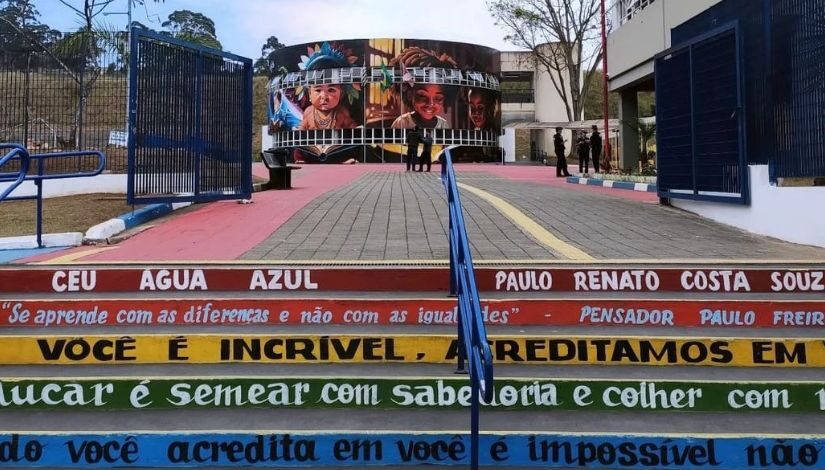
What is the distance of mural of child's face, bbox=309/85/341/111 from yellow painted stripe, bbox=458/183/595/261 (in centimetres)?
3442

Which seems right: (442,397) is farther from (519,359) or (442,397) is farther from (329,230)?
(329,230)

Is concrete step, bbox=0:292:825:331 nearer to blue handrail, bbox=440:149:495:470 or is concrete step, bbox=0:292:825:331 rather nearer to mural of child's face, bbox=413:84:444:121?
blue handrail, bbox=440:149:495:470

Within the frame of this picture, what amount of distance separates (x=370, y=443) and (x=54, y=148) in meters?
9.49

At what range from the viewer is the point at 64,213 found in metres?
9.35

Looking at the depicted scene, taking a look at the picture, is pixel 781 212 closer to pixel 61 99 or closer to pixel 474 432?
pixel 474 432

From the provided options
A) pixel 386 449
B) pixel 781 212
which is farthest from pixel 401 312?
pixel 781 212

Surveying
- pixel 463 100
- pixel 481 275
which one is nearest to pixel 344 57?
pixel 463 100

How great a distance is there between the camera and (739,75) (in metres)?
7.41

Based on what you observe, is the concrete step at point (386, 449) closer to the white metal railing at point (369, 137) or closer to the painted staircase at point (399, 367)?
the painted staircase at point (399, 367)

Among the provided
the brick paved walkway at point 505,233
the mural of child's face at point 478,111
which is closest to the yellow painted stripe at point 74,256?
the brick paved walkway at point 505,233

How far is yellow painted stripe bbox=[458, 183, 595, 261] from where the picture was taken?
5.72 m

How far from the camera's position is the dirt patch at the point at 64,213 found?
8315 mm

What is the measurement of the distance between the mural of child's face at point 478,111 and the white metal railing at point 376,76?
941 millimetres

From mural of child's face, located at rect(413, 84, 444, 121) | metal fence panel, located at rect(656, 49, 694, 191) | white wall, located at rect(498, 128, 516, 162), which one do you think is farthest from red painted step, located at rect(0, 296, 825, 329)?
white wall, located at rect(498, 128, 516, 162)
